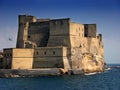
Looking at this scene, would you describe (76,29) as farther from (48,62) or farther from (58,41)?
(48,62)

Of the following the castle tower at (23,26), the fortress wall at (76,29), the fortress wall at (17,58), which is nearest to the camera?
the fortress wall at (17,58)

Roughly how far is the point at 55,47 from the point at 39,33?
620 centimetres

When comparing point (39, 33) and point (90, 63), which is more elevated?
point (39, 33)

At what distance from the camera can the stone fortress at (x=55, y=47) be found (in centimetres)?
4212

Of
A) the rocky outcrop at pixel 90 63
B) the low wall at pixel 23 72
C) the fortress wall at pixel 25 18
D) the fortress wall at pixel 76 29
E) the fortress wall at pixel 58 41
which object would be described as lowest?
the low wall at pixel 23 72

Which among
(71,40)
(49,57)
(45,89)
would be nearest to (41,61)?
(49,57)

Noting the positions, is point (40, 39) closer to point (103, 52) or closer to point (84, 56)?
point (84, 56)

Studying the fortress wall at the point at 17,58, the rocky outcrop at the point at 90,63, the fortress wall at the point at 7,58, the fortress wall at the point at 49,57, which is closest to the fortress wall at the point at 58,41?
the fortress wall at the point at 49,57

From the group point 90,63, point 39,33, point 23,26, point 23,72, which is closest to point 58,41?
point 39,33

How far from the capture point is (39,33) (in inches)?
1884

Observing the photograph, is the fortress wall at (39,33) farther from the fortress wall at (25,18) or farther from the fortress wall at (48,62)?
the fortress wall at (48,62)

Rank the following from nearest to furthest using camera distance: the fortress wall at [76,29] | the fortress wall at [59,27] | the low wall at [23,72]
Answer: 1. the low wall at [23,72]
2. the fortress wall at [59,27]
3. the fortress wall at [76,29]

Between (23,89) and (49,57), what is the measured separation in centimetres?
1449

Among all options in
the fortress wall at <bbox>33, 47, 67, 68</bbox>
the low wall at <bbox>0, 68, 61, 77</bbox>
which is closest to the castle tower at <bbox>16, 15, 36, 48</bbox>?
the fortress wall at <bbox>33, 47, 67, 68</bbox>
